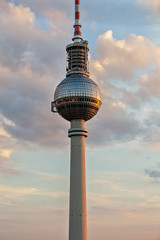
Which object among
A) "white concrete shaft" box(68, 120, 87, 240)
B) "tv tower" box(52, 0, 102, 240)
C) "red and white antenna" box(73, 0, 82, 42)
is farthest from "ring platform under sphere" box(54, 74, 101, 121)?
"red and white antenna" box(73, 0, 82, 42)

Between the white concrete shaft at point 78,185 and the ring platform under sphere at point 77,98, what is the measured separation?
3.89 m

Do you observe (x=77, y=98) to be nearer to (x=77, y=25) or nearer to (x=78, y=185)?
(x=78, y=185)

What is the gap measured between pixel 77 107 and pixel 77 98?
2811 mm

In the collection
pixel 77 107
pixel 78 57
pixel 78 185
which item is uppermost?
pixel 78 57

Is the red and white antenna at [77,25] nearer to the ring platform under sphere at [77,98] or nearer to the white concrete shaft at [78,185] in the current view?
the ring platform under sphere at [77,98]

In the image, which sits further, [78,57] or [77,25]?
[77,25]

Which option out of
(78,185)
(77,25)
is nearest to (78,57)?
(77,25)

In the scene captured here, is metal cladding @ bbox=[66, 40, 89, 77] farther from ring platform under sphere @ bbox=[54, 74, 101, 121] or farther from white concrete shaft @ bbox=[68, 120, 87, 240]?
white concrete shaft @ bbox=[68, 120, 87, 240]

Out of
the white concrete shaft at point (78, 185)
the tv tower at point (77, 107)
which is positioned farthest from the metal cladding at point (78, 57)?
the white concrete shaft at point (78, 185)

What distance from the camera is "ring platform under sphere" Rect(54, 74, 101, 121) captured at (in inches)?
4156

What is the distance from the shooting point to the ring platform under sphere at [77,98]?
105562 millimetres

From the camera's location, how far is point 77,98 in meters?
105

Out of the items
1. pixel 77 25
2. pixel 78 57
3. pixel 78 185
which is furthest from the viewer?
pixel 77 25

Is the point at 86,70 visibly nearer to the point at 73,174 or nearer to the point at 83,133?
the point at 83,133
